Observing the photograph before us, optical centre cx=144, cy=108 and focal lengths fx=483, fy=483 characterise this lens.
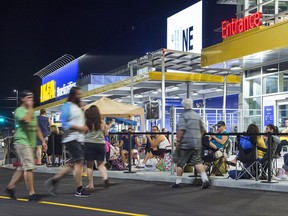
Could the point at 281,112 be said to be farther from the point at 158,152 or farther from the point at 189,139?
the point at 189,139

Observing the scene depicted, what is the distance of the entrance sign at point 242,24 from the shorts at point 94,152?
30.4 ft

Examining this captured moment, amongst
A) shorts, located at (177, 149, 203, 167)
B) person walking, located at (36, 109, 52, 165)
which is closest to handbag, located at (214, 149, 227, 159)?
shorts, located at (177, 149, 203, 167)

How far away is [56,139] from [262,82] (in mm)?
9041

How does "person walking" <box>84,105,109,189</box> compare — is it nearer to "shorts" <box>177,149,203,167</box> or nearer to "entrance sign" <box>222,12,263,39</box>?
"shorts" <box>177,149,203,167</box>

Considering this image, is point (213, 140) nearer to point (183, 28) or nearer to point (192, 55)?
point (192, 55)

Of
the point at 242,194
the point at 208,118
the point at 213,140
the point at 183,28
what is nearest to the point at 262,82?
the point at 208,118

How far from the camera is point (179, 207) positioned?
750 cm

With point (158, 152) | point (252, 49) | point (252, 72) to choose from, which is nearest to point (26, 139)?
point (158, 152)

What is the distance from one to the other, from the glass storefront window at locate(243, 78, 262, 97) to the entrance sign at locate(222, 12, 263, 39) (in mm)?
3059

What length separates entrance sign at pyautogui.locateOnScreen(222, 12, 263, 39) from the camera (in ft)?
54.3

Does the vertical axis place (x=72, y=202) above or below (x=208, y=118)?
below

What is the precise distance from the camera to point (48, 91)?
75.8 meters

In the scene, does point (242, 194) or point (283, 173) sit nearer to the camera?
point (242, 194)

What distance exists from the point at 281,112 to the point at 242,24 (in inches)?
154
